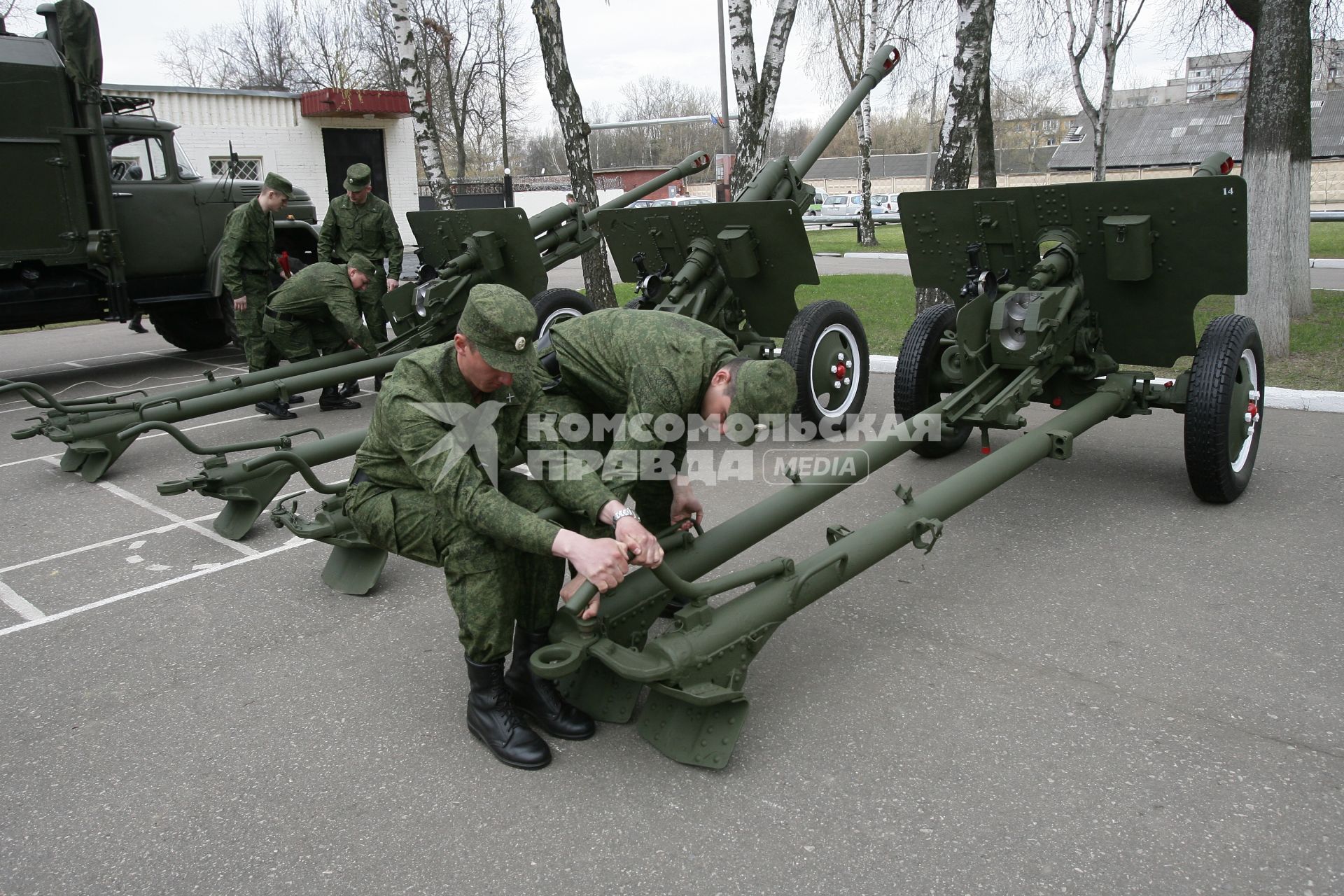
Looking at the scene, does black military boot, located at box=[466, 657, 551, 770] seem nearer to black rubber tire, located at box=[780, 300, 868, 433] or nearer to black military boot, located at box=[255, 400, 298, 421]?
black rubber tire, located at box=[780, 300, 868, 433]

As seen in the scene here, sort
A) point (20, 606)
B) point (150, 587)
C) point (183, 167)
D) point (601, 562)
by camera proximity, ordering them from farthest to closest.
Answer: point (183, 167)
point (150, 587)
point (20, 606)
point (601, 562)

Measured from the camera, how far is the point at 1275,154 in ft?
24.6

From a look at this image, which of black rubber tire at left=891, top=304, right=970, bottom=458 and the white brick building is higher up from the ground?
the white brick building

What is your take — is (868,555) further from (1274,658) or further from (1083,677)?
(1274,658)

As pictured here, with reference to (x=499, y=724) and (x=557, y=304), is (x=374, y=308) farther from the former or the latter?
(x=499, y=724)

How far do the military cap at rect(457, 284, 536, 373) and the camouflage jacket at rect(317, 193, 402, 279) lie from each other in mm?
5457

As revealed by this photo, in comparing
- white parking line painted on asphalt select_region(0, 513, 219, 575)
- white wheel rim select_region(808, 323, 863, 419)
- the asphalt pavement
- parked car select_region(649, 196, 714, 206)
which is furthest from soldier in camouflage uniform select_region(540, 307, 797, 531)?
parked car select_region(649, 196, 714, 206)

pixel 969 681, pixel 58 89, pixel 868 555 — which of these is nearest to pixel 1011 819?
pixel 969 681

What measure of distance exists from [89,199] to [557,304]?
4464 millimetres

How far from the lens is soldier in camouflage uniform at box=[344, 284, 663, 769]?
2.67 m

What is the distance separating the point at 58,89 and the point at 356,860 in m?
8.21

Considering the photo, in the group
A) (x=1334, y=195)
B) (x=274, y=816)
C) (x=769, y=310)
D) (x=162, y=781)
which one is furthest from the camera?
(x=1334, y=195)

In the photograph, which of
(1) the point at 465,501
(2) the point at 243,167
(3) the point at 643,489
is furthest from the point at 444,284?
(2) the point at 243,167

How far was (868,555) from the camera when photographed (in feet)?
10.6
